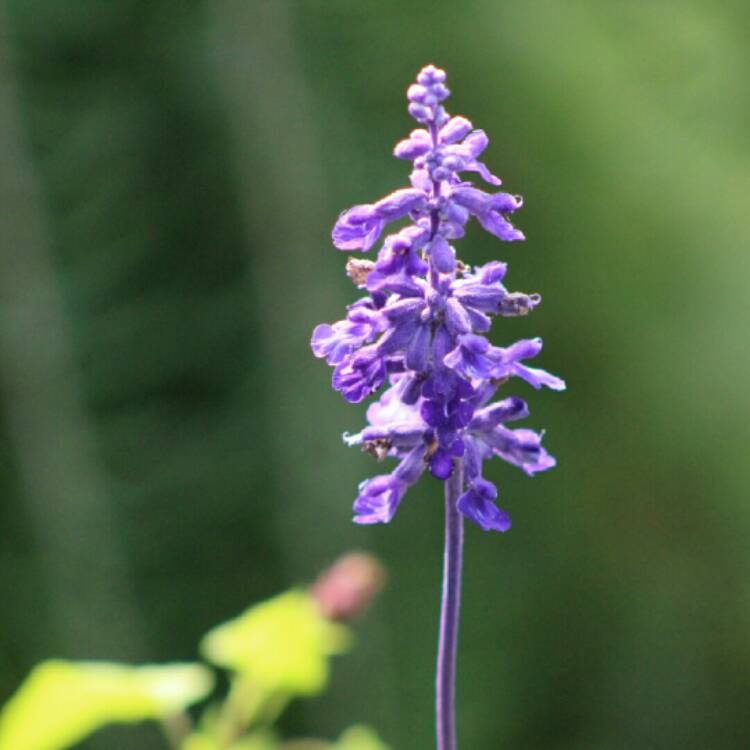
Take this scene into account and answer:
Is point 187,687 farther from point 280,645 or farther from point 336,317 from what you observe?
point 336,317

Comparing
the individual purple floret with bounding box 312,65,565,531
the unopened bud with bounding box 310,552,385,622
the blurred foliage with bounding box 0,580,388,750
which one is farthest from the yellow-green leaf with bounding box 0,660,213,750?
the individual purple floret with bounding box 312,65,565,531

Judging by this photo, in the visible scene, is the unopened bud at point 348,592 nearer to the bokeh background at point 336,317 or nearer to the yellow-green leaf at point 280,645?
the yellow-green leaf at point 280,645

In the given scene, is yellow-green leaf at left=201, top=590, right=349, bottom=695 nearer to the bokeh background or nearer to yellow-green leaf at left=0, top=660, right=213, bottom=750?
yellow-green leaf at left=0, top=660, right=213, bottom=750

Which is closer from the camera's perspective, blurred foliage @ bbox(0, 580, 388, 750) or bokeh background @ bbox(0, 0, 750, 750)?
blurred foliage @ bbox(0, 580, 388, 750)

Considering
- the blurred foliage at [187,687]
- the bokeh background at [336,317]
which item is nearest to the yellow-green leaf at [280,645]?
the blurred foliage at [187,687]

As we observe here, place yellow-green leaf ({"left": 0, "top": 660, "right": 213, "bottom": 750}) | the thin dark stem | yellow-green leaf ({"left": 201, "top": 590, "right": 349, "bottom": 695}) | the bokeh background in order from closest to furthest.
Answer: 1. the thin dark stem
2. yellow-green leaf ({"left": 0, "top": 660, "right": 213, "bottom": 750})
3. yellow-green leaf ({"left": 201, "top": 590, "right": 349, "bottom": 695})
4. the bokeh background

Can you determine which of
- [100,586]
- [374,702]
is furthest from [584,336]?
[100,586]
